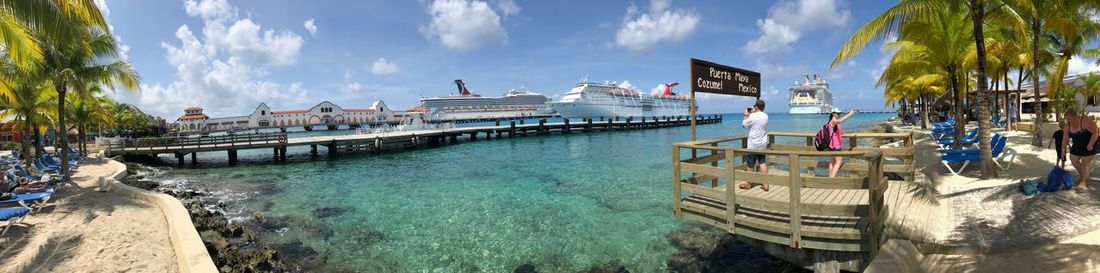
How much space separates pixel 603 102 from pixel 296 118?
6257 cm

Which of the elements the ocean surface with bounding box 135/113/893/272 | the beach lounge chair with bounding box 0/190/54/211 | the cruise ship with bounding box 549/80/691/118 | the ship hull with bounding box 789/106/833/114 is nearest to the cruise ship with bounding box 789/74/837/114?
the ship hull with bounding box 789/106/833/114

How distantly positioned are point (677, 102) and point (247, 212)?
104m

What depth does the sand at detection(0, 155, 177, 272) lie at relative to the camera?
5.64 meters

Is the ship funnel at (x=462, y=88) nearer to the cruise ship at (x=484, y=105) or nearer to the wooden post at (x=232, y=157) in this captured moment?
the cruise ship at (x=484, y=105)

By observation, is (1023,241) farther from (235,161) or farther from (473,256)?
(235,161)

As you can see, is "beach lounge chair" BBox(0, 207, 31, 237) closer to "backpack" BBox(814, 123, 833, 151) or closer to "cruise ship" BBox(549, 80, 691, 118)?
"backpack" BBox(814, 123, 833, 151)

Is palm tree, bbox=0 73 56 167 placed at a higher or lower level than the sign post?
higher

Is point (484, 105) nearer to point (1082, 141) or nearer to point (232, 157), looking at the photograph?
point (232, 157)

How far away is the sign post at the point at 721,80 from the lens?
551cm

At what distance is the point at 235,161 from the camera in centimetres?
2450

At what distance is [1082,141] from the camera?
19.5ft

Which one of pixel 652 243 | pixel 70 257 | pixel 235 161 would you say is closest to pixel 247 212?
pixel 70 257

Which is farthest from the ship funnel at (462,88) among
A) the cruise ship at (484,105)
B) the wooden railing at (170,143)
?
the wooden railing at (170,143)

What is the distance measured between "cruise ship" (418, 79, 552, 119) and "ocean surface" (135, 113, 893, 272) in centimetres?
9129
